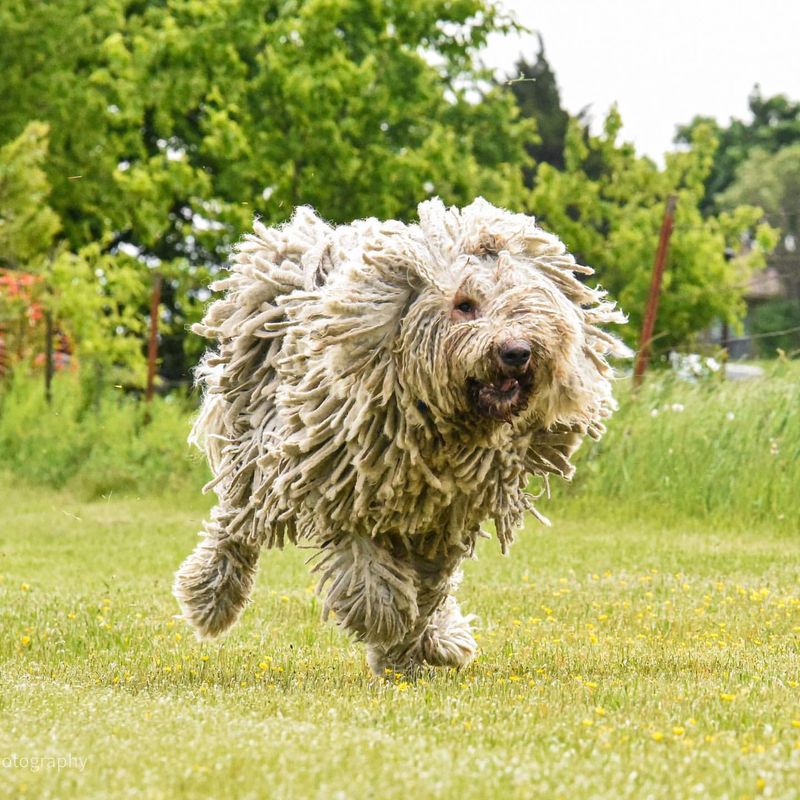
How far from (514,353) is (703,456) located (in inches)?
304

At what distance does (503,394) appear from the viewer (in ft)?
16.7

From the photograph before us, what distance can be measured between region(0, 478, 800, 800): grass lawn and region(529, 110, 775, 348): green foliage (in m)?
12.8

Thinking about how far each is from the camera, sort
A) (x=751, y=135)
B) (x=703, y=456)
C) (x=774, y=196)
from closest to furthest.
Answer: (x=703, y=456)
(x=774, y=196)
(x=751, y=135)

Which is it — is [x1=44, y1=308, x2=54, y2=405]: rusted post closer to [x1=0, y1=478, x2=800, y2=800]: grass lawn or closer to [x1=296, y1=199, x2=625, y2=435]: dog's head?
[x1=0, y1=478, x2=800, y2=800]: grass lawn

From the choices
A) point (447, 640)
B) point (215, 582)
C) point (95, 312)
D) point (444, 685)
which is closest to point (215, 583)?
point (215, 582)

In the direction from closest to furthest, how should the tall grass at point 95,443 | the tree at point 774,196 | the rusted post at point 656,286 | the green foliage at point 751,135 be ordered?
the rusted post at point 656,286, the tall grass at point 95,443, the tree at point 774,196, the green foliage at point 751,135

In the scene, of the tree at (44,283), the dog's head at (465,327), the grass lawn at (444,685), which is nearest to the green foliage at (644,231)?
the tree at (44,283)

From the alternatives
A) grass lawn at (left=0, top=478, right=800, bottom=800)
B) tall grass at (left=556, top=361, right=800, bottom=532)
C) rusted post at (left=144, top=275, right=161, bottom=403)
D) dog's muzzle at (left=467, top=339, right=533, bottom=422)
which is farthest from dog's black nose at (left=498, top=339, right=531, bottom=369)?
rusted post at (left=144, top=275, right=161, bottom=403)

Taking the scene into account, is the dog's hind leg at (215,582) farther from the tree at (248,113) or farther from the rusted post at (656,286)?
the tree at (248,113)

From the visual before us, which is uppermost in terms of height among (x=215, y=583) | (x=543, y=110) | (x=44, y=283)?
(x=543, y=110)

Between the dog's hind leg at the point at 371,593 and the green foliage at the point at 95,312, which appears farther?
the green foliage at the point at 95,312

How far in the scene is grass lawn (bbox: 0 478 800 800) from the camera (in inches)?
143

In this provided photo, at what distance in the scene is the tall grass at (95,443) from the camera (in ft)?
46.8

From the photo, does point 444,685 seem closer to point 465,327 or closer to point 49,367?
point 465,327
